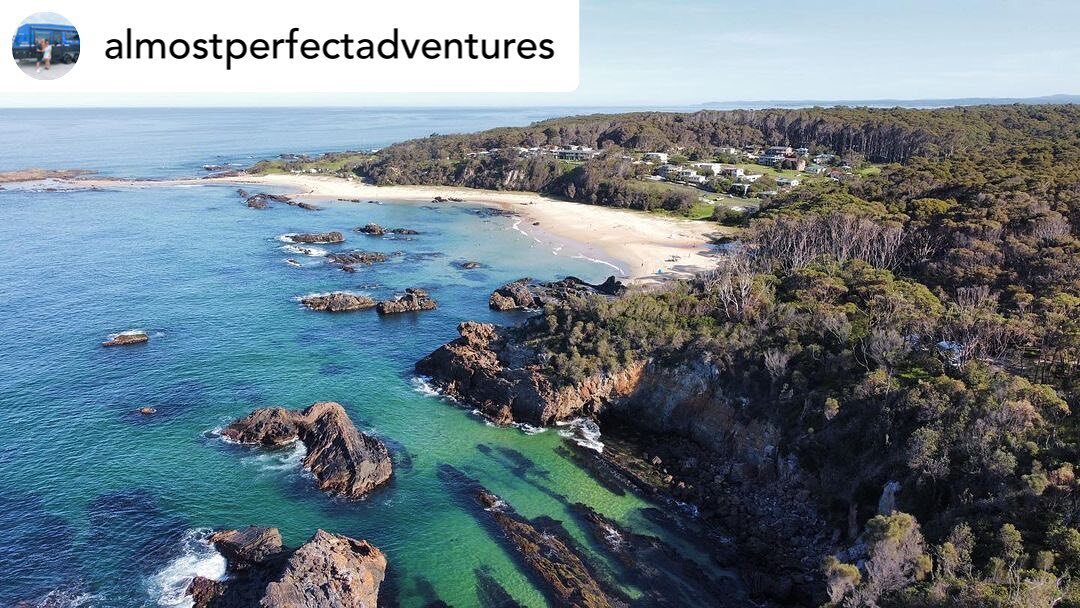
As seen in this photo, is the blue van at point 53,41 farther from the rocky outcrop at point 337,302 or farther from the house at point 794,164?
the house at point 794,164

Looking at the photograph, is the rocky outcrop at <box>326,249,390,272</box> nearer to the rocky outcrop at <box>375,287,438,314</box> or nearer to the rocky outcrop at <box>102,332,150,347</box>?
the rocky outcrop at <box>375,287,438,314</box>

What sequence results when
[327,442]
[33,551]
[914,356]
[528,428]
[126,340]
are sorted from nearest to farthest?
[33,551] → [914,356] → [327,442] → [528,428] → [126,340]

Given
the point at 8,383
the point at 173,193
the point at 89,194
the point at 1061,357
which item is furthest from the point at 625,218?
the point at 89,194

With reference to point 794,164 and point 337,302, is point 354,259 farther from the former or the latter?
point 794,164

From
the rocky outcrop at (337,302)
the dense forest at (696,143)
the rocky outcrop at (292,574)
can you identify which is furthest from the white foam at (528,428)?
the dense forest at (696,143)

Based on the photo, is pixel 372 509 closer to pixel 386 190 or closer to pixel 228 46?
pixel 228 46

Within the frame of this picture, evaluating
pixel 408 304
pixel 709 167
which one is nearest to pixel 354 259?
pixel 408 304

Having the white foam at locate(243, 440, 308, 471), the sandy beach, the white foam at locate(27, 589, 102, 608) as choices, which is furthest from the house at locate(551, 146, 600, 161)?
the white foam at locate(27, 589, 102, 608)
